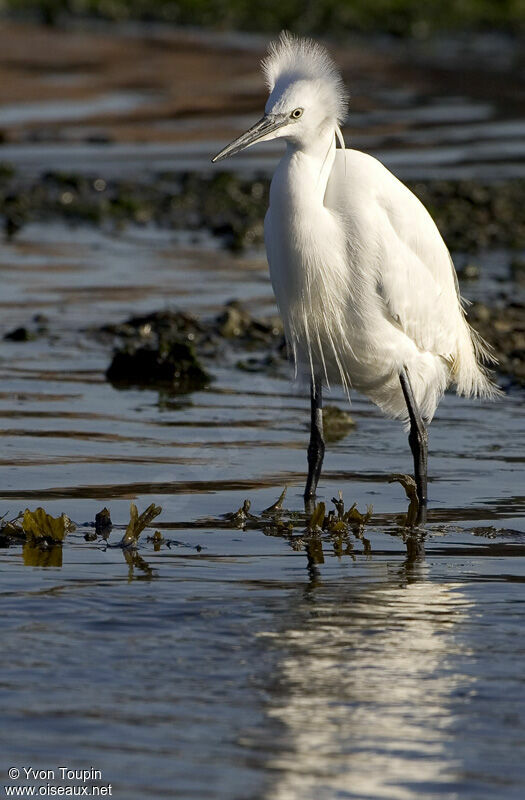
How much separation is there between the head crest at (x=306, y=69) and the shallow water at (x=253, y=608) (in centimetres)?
178

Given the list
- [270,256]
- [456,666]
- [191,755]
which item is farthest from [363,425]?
[191,755]

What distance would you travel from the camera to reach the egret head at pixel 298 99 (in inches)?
238

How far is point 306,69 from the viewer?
6191 mm

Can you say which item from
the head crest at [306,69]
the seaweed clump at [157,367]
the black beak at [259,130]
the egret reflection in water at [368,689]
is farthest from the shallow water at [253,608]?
the head crest at [306,69]

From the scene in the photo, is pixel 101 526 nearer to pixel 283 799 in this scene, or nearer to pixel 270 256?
pixel 270 256

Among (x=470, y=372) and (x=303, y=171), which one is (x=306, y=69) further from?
(x=470, y=372)

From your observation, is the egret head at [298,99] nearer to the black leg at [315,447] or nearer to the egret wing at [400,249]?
the egret wing at [400,249]

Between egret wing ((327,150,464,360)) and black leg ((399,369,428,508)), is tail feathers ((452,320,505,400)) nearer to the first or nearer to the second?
egret wing ((327,150,464,360))

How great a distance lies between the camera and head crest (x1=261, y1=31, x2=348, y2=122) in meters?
6.20

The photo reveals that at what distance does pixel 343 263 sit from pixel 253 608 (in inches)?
75.4

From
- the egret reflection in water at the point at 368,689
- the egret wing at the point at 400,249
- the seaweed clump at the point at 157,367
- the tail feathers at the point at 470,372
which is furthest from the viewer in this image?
the seaweed clump at the point at 157,367

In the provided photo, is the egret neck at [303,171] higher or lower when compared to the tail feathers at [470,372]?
higher

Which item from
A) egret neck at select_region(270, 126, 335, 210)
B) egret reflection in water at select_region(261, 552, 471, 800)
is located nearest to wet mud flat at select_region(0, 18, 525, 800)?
egret reflection in water at select_region(261, 552, 471, 800)

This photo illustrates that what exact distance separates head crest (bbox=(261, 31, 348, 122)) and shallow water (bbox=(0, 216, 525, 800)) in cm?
178
